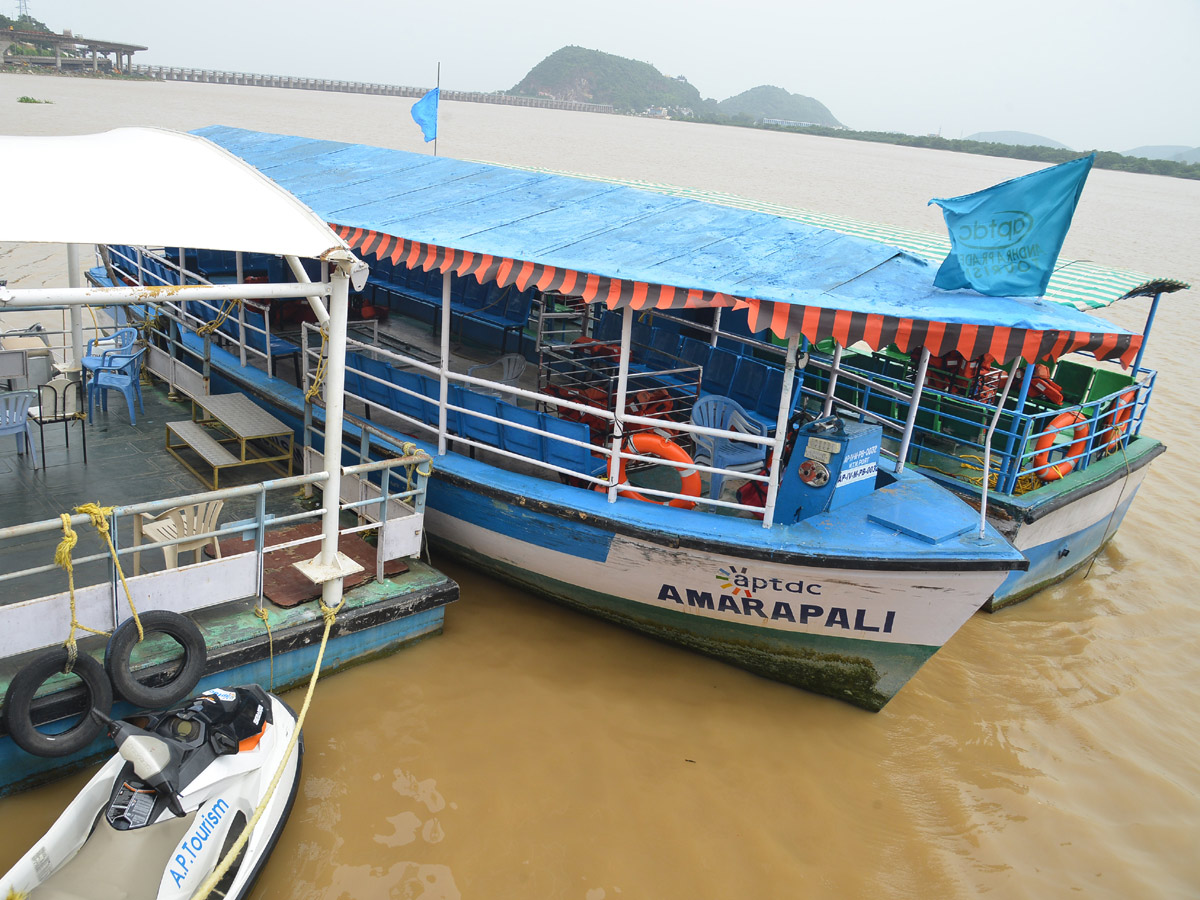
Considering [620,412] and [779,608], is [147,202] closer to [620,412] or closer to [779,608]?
[620,412]

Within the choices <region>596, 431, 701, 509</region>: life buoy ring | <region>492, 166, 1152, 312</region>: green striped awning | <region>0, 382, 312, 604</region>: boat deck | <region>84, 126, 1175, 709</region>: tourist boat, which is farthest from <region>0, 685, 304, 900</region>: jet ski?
<region>492, 166, 1152, 312</region>: green striped awning

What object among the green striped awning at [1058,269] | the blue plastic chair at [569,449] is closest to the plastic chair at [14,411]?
the blue plastic chair at [569,449]

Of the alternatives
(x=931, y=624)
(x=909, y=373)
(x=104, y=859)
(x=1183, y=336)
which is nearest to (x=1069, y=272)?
(x=909, y=373)

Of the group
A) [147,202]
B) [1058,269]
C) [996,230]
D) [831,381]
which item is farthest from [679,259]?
[1058,269]

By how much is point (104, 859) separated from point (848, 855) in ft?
12.7

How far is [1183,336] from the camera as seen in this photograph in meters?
19.1

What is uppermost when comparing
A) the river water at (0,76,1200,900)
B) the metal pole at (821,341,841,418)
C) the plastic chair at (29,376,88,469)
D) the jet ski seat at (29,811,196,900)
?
the metal pole at (821,341,841,418)

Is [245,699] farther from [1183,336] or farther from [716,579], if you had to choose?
[1183,336]

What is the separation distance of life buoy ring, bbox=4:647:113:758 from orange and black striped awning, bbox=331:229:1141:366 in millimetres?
3266

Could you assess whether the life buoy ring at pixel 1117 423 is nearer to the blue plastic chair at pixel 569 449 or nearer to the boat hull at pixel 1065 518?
the boat hull at pixel 1065 518

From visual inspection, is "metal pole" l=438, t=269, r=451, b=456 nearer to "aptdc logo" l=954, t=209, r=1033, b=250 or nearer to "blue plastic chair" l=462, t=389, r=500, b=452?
"blue plastic chair" l=462, t=389, r=500, b=452

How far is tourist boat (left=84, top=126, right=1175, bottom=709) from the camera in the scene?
5.39 meters

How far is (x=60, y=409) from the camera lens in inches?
328

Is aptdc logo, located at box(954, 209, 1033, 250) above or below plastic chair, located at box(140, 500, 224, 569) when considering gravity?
above
